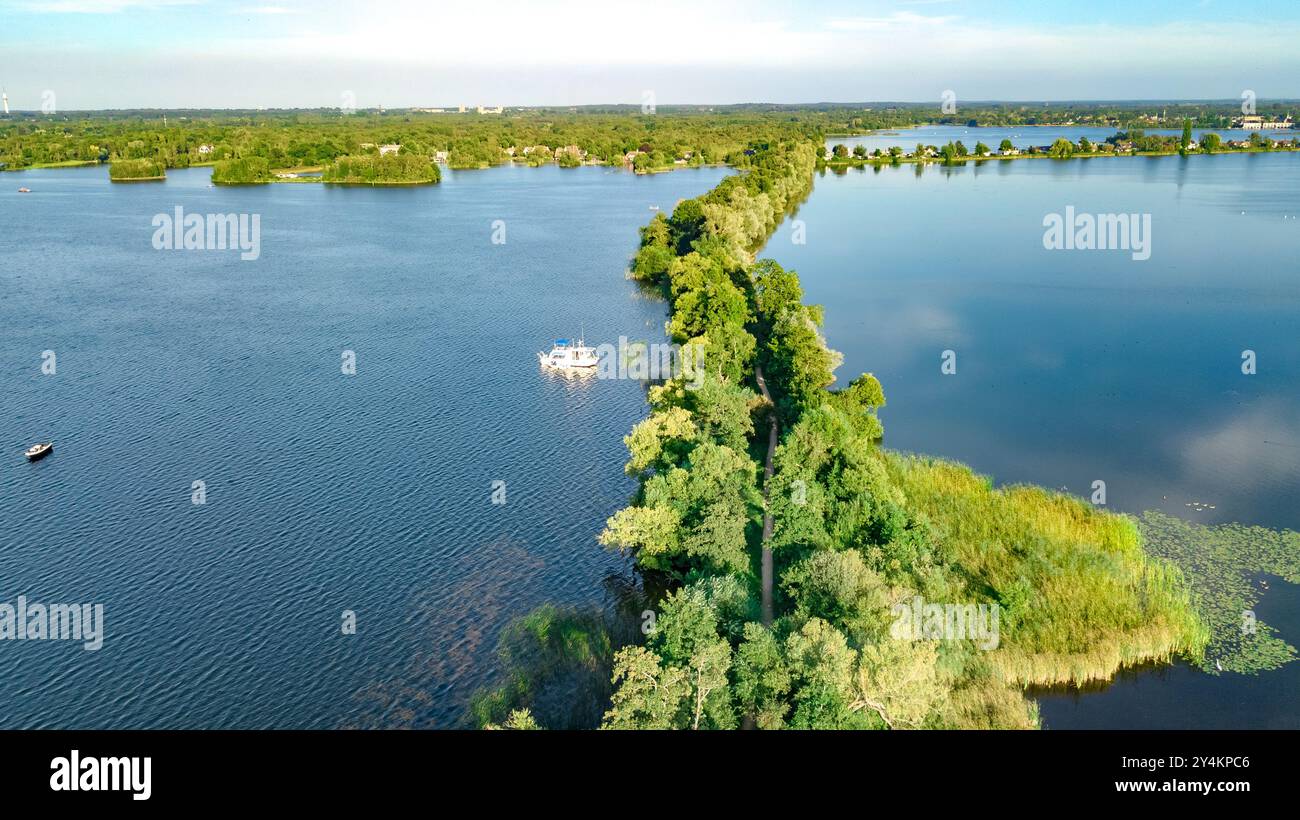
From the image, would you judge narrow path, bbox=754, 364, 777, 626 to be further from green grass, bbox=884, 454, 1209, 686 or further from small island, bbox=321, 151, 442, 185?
small island, bbox=321, 151, 442, 185

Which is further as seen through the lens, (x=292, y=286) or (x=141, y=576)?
(x=292, y=286)

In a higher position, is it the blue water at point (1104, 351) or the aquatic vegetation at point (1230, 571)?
the blue water at point (1104, 351)

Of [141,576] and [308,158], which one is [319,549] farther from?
[308,158]

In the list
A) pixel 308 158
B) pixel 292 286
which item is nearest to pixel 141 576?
pixel 292 286

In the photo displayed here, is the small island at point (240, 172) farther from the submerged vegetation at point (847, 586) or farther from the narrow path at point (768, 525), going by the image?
the submerged vegetation at point (847, 586)
